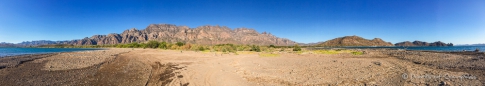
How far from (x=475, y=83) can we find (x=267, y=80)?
796 cm

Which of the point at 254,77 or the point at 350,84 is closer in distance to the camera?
the point at 350,84

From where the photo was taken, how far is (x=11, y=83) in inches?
348

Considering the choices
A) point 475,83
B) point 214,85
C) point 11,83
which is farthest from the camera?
point 11,83

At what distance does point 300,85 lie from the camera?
7.90 meters

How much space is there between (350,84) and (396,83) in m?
1.79

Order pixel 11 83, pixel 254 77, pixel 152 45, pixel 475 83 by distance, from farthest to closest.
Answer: pixel 152 45 → pixel 254 77 → pixel 11 83 → pixel 475 83

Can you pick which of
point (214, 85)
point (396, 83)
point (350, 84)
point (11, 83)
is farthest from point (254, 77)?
point (11, 83)

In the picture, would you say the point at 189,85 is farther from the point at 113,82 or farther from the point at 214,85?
the point at 113,82

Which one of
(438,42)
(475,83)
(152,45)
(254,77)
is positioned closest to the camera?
(475,83)

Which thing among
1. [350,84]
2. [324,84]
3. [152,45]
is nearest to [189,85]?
[324,84]

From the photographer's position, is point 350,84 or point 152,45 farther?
point 152,45

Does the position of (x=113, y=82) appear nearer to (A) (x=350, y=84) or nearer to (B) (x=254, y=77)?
(B) (x=254, y=77)

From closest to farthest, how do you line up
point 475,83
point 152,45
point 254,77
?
point 475,83 < point 254,77 < point 152,45

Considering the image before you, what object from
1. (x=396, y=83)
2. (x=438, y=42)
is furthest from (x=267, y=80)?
(x=438, y=42)
